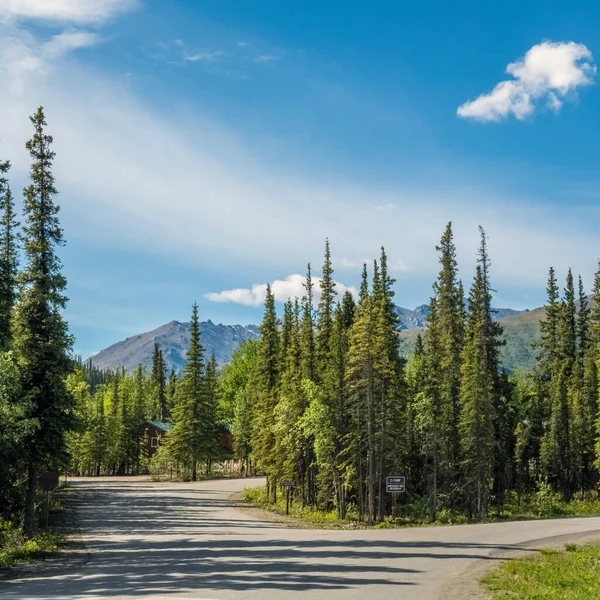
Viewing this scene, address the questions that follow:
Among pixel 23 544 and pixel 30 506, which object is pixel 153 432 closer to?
pixel 30 506

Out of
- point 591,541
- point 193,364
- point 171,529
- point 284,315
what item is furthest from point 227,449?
point 591,541

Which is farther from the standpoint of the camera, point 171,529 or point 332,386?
point 332,386

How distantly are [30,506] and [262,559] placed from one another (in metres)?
12.0

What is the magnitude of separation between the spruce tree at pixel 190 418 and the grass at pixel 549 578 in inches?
2382

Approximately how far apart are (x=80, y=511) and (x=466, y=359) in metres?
29.1

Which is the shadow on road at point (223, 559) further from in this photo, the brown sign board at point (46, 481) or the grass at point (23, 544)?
the brown sign board at point (46, 481)

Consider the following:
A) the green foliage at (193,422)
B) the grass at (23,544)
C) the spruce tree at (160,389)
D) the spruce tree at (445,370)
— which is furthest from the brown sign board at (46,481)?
the spruce tree at (160,389)

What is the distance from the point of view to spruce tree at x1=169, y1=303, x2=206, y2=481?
78438 mm

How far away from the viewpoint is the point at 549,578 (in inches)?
681

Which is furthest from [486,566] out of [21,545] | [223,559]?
[21,545]

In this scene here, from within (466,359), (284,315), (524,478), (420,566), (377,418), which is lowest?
(524,478)

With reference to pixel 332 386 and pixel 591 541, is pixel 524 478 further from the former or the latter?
pixel 591 541

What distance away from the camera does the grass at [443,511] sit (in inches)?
1619

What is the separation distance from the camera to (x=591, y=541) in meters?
26.2
